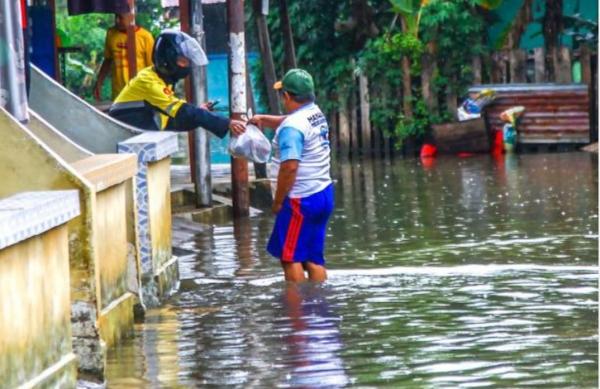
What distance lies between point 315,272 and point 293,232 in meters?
0.45

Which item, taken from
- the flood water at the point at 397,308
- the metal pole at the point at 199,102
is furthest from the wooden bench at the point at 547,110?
the metal pole at the point at 199,102

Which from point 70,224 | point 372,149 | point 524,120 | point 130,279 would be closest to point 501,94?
point 524,120

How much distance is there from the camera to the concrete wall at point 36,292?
7.05m

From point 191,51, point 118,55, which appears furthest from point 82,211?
point 118,55

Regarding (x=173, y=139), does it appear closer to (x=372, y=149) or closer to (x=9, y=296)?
(x=9, y=296)

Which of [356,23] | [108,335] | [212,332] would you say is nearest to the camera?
[108,335]

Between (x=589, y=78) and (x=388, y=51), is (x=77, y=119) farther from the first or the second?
(x=589, y=78)

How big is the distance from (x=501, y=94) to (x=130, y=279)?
60.6 ft

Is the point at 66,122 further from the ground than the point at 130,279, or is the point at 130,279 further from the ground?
the point at 66,122

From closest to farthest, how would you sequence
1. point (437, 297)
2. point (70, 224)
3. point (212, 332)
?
point (70, 224)
point (212, 332)
point (437, 297)

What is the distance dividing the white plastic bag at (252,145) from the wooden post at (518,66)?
17.1 m

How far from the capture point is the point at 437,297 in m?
11.4

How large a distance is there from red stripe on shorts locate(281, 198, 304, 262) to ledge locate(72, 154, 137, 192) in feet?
4.78

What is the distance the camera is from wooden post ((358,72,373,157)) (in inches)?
1169
